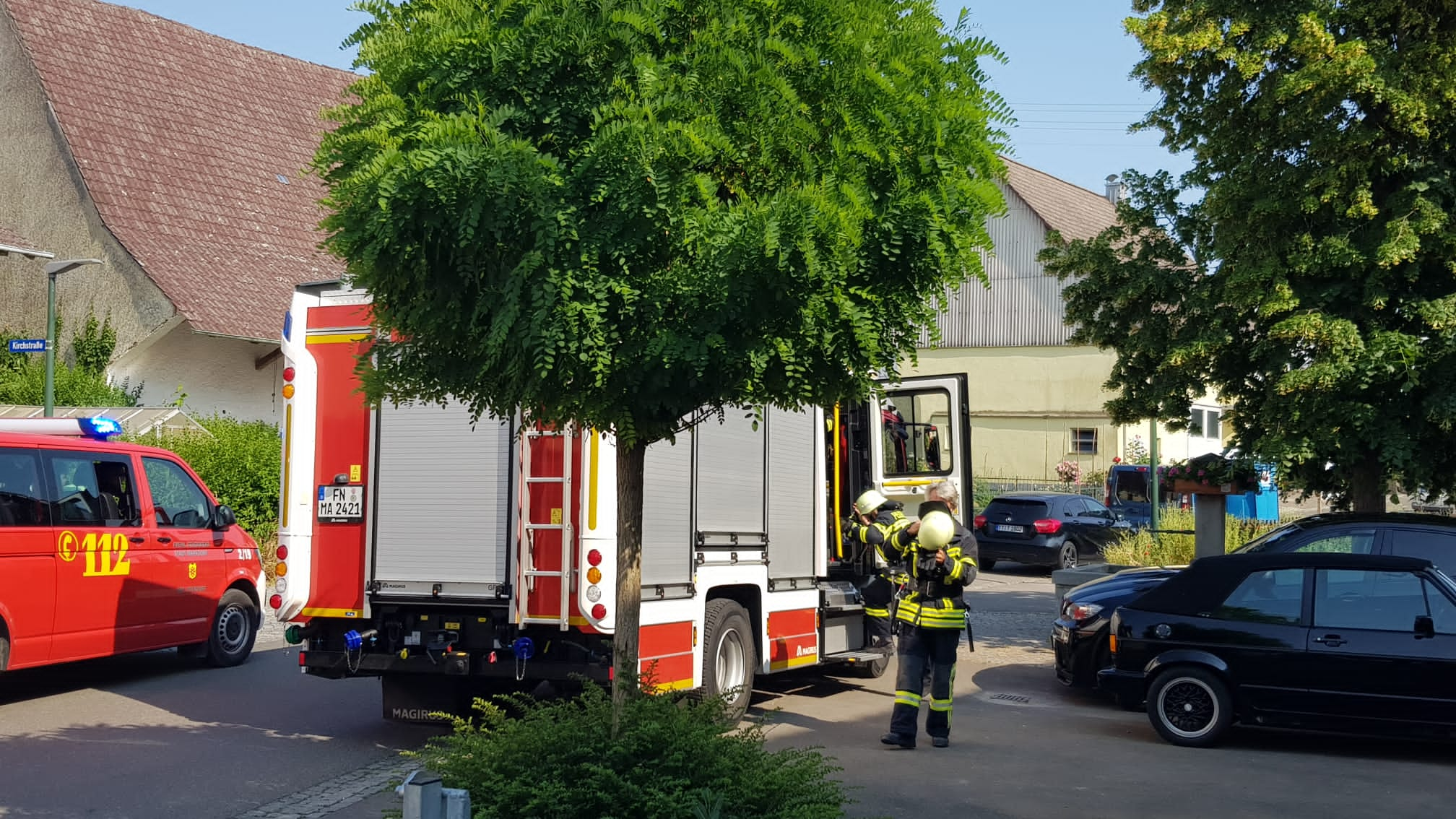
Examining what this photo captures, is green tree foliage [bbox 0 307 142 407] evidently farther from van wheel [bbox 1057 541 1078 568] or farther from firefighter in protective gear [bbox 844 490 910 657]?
van wheel [bbox 1057 541 1078 568]

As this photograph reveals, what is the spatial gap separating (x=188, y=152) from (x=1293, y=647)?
78.2ft

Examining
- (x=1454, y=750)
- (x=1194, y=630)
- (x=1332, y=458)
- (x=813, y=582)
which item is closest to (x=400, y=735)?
(x=813, y=582)

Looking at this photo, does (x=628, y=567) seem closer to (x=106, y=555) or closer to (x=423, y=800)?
(x=423, y=800)

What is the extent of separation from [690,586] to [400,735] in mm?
2303

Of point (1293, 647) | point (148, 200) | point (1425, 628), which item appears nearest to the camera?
Result: point (1425, 628)

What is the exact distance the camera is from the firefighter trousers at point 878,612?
11.9 meters

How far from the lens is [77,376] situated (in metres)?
22.9

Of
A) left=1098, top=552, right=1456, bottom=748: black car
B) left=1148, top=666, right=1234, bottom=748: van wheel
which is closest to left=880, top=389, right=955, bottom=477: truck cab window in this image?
left=1098, top=552, right=1456, bottom=748: black car

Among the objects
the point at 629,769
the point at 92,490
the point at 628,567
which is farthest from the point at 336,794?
the point at 92,490

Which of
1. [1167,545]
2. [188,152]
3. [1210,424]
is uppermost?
[188,152]

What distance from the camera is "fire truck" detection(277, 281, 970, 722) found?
27.7 ft

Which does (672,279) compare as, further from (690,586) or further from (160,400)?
(160,400)

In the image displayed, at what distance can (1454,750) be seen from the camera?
960 centimetres

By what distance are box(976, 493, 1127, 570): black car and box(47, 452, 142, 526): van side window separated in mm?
17503
